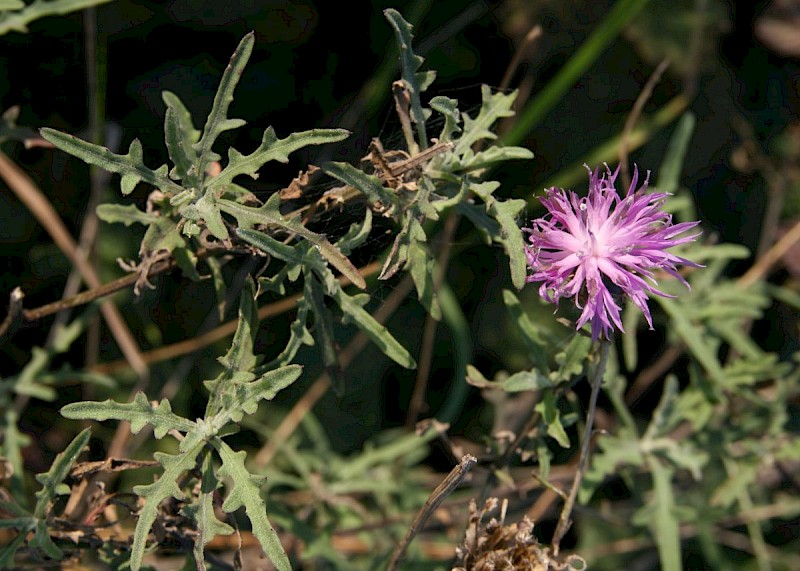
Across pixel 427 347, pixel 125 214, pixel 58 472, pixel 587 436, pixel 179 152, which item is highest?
pixel 427 347

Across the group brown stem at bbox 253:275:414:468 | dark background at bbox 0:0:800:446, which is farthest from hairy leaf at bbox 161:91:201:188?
brown stem at bbox 253:275:414:468

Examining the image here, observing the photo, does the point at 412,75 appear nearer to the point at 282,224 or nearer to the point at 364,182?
the point at 364,182

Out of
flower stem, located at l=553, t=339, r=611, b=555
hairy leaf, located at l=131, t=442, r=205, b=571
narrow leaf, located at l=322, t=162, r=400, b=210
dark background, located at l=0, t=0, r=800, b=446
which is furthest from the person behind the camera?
dark background, located at l=0, t=0, r=800, b=446

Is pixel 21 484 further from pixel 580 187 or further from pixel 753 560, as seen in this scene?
pixel 753 560

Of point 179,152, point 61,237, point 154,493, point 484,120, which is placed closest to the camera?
point 154,493

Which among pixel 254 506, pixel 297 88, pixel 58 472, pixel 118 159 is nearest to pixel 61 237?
pixel 297 88

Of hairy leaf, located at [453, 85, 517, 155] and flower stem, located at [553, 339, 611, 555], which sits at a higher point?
hairy leaf, located at [453, 85, 517, 155]

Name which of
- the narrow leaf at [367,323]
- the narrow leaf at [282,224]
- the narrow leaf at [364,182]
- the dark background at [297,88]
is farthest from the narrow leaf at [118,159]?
the dark background at [297,88]

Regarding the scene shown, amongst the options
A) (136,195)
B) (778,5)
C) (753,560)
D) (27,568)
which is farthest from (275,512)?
(778,5)

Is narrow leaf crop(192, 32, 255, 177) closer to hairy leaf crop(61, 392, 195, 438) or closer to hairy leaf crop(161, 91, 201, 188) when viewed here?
hairy leaf crop(161, 91, 201, 188)
